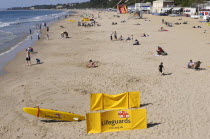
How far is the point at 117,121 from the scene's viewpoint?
9.15 metres

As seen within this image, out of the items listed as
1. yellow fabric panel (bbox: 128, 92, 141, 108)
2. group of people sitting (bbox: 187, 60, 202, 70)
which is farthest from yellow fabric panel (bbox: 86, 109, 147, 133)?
group of people sitting (bbox: 187, 60, 202, 70)

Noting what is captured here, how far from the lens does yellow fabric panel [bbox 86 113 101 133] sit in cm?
878

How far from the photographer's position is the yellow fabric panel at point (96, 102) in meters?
10.6

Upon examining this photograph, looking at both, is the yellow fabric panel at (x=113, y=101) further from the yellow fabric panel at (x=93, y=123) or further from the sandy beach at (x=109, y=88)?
the yellow fabric panel at (x=93, y=123)

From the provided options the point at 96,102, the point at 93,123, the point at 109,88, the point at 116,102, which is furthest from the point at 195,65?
the point at 93,123

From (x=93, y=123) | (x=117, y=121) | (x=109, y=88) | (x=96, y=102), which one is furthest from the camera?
(x=109, y=88)

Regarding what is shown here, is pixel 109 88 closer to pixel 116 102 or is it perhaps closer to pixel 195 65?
pixel 116 102

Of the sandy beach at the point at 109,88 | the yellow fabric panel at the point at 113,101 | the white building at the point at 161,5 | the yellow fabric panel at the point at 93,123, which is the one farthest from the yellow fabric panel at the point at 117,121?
the white building at the point at 161,5

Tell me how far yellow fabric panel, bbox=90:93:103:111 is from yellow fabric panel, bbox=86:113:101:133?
1738 millimetres

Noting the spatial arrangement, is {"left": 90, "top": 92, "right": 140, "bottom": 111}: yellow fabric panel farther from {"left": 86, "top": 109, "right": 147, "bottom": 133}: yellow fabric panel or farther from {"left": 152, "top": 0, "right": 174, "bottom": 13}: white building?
{"left": 152, "top": 0, "right": 174, "bottom": 13}: white building

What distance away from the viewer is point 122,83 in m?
14.6

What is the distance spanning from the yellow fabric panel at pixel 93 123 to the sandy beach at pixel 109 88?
0.23m

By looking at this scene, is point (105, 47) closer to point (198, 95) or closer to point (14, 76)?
point (14, 76)

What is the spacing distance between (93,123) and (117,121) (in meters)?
0.96
